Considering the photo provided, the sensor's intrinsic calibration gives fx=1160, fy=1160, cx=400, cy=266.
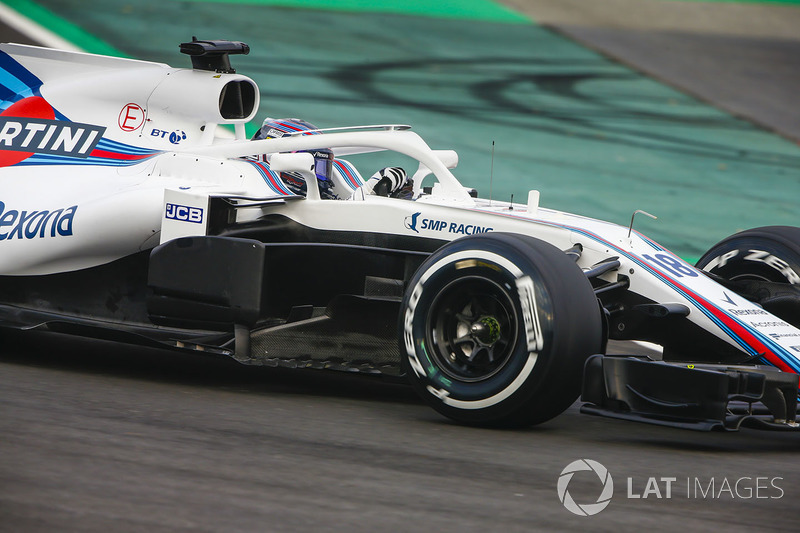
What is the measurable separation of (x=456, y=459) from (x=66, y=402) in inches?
78.4

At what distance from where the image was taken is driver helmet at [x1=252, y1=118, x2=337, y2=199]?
6.79m

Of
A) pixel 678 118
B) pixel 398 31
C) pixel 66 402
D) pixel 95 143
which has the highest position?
pixel 398 31

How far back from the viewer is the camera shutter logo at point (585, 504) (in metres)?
3.94

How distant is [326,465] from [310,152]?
3133 mm

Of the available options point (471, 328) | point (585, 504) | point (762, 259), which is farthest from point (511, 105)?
point (585, 504)

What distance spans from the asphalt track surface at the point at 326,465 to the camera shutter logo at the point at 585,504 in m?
0.03

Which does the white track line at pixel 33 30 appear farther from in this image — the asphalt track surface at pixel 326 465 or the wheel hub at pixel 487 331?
the wheel hub at pixel 487 331

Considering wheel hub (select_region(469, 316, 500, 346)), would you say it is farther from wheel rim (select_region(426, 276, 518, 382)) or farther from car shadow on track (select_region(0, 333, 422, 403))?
car shadow on track (select_region(0, 333, 422, 403))

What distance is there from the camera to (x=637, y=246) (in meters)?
6.04

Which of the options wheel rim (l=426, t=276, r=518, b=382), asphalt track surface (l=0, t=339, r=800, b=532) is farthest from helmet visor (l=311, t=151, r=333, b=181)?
wheel rim (l=426, t=276, r=518, b=382)

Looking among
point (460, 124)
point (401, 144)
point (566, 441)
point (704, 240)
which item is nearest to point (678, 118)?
point (460, 124)

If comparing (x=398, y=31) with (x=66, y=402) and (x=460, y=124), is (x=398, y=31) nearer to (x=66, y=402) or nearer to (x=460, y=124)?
(x=460, y=124)

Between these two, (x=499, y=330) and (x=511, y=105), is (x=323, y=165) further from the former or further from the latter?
(x=511, y=105)

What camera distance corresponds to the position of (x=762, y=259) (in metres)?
6.80
